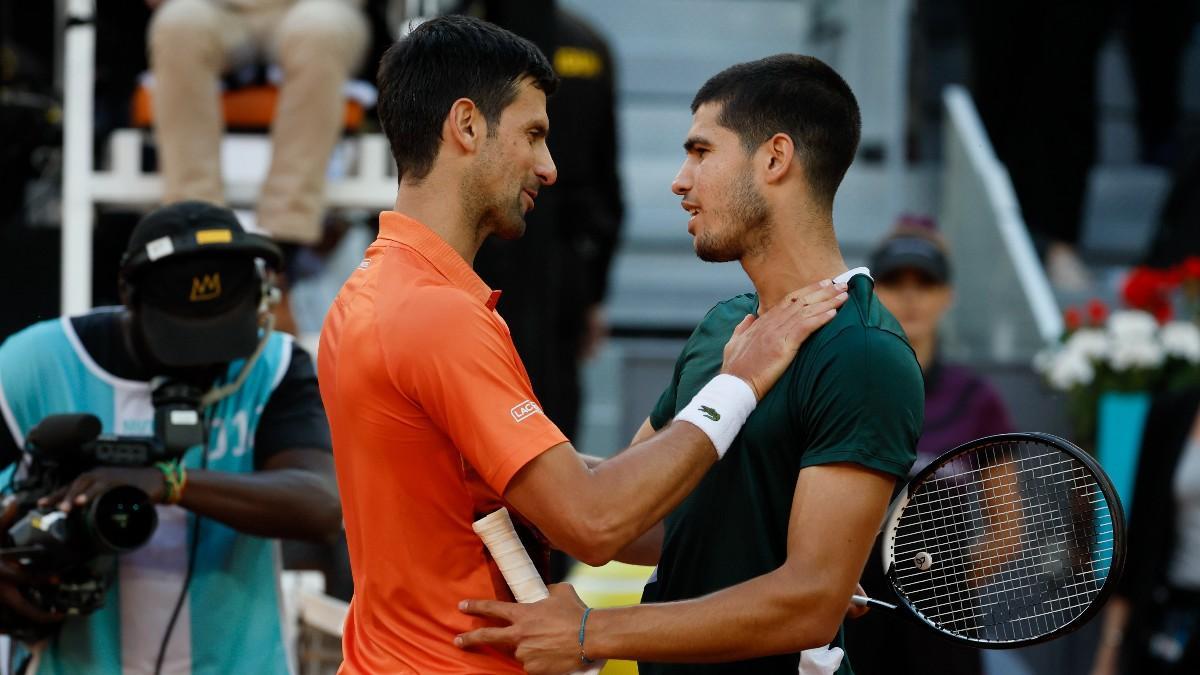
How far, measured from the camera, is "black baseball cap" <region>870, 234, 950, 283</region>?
5871 mm

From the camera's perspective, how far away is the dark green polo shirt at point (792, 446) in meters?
2.85

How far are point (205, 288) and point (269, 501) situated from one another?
0.47 metres

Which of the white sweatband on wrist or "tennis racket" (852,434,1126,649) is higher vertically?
the white sweatband on wrist

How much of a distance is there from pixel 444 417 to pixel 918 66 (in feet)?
24.6

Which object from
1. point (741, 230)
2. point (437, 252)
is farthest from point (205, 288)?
point (741, 230)

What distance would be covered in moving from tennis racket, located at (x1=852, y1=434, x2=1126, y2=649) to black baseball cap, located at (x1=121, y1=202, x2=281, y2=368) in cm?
145

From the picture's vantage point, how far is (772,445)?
2.96 meters

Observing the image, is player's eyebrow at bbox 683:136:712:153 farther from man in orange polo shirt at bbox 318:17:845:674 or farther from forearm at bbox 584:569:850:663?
forearm at bbox 584:569:850:663

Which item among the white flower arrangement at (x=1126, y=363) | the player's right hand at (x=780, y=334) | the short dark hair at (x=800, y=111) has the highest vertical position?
the short dark hair at (x=800, y=111)

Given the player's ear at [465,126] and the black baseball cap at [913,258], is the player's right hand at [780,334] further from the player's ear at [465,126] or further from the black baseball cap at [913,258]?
the black baseball cap at [913,258]

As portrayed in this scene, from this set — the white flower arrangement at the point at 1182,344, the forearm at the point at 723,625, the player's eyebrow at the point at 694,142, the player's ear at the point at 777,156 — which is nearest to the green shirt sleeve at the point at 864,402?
the forearm at the point at 723,625

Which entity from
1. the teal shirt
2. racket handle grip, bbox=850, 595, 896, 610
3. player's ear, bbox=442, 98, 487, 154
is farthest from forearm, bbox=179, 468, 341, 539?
racket handle grip, bbox=850, 595, 896, 610

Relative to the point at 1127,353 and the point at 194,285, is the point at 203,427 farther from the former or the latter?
the point at 1127,353

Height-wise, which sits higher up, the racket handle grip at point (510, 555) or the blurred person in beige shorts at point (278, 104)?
the blurred person in beige shorts at point (278, 104)
